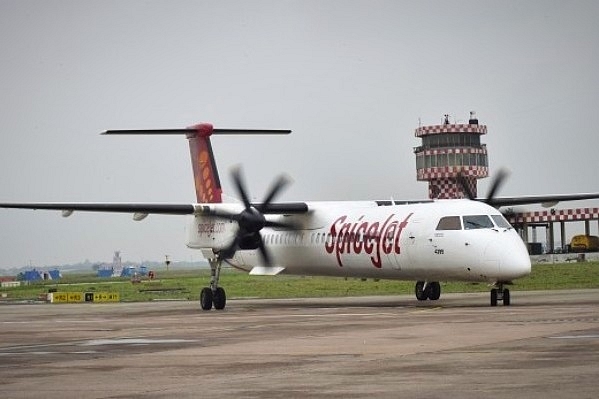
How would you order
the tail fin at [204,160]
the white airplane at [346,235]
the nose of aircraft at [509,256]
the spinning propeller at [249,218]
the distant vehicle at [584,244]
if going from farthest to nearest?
1. the distant vehicle at [584,244]
2. the tail fin at [204,160]
3. the spinning propeller at [249,218]
4. the white airplane at [346,235]
5. the nose of aircraft at [509,256]

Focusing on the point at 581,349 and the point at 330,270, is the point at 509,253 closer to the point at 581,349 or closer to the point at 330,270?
the point at 330,270

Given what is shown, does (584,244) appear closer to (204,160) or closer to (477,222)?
(204,160)

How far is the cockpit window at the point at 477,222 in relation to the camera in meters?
30.7

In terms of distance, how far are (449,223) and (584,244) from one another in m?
72.3

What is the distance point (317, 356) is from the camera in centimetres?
1572

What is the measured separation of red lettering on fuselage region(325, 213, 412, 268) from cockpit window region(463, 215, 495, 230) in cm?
233

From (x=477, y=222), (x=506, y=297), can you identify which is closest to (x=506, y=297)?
(x=506, y=297)

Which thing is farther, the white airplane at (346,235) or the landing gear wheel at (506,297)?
the white airplane at (346,235)

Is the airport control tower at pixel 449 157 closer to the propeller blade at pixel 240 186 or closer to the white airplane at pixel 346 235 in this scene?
the white airplane at pixel 346 235

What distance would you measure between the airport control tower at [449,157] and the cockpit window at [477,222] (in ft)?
181

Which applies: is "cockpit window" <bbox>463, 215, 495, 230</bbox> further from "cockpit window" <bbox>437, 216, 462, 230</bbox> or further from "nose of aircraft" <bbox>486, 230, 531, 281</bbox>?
"nose of aircraft" <bbox>486, 230, 531, 281</bbox>

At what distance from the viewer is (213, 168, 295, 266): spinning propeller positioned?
3553cm

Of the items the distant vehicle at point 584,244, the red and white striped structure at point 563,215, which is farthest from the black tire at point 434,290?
the distant vehicle at point 584,244

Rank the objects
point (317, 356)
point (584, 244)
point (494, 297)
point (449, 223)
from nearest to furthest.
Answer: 1. point (317, 356)
2. point (494, 297)
3. point (449, 223)
4. point (584, 244)
